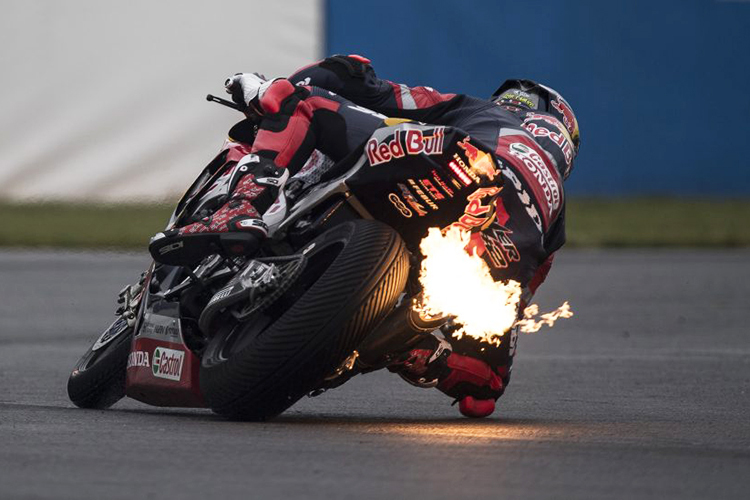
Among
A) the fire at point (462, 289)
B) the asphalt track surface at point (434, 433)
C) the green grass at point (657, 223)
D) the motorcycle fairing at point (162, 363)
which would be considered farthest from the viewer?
the green grass at point (657, 223)

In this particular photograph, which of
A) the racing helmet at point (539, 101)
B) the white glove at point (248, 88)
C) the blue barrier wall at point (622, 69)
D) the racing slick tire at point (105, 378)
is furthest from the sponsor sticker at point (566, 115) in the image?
the blue barrier wall at point (622, 69)

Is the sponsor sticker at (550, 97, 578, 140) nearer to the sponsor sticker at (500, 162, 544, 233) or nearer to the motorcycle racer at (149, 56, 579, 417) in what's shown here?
the motorcycle racer at (149, 56, 579, 417)

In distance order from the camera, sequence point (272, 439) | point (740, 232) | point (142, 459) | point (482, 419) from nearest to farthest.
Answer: point (142, 459) < point (272, 439) < point (482, 419) < point (740, 232)

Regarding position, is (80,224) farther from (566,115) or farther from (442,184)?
(442,184)

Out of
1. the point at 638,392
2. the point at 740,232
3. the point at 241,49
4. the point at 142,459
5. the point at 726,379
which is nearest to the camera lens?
the point at 142,459

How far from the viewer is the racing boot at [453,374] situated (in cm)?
530

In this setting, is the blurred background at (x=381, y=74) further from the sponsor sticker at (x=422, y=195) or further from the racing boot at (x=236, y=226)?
the sponsor sticker at (x=422, y=195)

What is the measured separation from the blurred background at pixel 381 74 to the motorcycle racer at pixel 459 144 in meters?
9.39

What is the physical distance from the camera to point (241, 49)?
16.4m

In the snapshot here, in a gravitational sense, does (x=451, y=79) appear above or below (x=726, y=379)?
above

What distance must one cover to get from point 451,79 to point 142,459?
1295 centimetres

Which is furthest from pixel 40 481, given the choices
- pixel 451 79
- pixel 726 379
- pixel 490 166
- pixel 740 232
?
pixel 451 79

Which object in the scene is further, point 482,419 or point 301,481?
point 482,419

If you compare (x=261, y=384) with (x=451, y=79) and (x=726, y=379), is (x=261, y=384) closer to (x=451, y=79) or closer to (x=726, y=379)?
(x=726, y=379)
